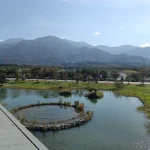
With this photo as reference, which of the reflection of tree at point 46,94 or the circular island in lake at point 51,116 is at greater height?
the reflection of tree at point 46,94

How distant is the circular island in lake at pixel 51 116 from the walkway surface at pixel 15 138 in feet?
24.5

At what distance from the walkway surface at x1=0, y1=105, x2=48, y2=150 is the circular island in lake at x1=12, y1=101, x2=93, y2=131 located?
7481mm

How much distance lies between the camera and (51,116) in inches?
979

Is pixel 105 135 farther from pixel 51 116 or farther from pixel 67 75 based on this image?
pixel 67 75

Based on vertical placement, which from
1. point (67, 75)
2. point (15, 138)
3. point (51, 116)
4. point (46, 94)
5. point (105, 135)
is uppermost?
point (67, 75)

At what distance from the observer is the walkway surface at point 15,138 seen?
381 inches

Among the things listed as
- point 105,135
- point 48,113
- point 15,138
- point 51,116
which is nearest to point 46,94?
point 48,113

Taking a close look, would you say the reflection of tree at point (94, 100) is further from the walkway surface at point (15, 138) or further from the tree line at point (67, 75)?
the tree line at point (67, 75)

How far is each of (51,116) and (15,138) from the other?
1425cm

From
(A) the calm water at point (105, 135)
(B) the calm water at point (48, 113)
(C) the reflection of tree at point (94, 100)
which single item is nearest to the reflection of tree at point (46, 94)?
(C) the reflection of tree at point (94, 100)

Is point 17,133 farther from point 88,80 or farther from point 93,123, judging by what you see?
point 88,80

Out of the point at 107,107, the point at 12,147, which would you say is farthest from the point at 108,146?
the point at 107,107

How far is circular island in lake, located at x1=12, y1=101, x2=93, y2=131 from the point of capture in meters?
20.7

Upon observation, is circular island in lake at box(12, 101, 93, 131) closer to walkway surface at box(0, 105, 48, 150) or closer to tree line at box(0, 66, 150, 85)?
walkway surface at box(0, 105, 48, 150)
